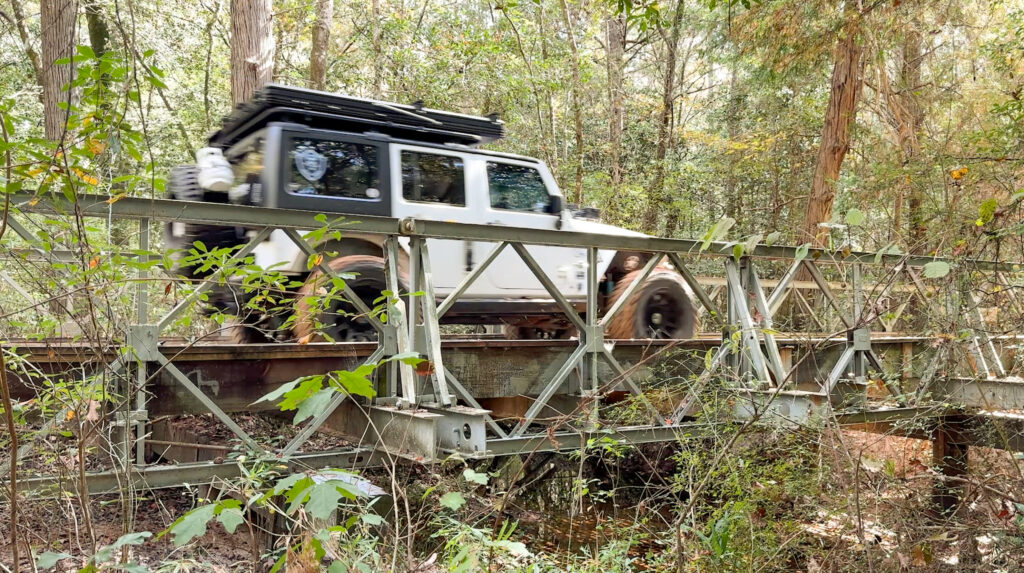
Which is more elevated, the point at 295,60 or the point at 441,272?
the point at 295,60

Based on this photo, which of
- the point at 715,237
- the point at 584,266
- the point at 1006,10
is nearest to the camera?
the point at 715,237

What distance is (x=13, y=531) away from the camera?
2436 millimetres

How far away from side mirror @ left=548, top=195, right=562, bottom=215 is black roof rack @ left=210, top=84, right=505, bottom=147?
847mm

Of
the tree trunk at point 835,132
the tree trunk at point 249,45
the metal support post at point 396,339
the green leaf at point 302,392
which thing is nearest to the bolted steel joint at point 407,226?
the metal support post at point 396,339

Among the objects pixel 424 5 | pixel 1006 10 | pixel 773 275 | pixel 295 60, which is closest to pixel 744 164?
pixel 773 275

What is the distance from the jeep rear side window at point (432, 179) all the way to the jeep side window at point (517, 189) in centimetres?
32

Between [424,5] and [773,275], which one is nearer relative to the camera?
[424,5]

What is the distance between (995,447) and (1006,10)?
16.4 m

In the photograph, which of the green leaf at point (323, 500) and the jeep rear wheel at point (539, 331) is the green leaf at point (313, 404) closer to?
the green leaf at point (323, 500)

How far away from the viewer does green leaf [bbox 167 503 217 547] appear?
2.16m

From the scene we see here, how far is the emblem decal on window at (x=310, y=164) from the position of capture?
22.7 ft

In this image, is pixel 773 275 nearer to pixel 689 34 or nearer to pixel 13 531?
pixel 689 34

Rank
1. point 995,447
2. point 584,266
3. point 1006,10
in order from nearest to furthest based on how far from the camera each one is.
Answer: point 995,447, point 584,266, point 1006,10

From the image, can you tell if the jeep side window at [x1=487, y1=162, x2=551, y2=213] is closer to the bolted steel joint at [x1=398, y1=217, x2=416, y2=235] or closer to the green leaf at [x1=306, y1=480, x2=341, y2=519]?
the bolted steel joint at [x1=398, y1=217, x2=416, y2=235]
